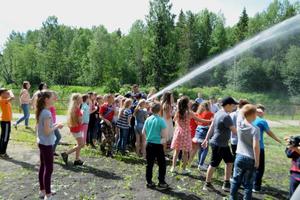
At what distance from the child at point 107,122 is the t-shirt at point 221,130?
3.94 m

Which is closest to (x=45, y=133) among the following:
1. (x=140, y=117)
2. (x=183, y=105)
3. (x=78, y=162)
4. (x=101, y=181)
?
(x=101, y=181)

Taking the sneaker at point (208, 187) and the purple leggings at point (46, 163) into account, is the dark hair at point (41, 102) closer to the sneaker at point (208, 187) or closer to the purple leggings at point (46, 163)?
the purple leggings at point (46, 163)

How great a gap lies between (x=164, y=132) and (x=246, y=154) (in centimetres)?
192

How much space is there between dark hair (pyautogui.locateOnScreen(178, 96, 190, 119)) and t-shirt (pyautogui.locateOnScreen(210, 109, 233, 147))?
1.22m

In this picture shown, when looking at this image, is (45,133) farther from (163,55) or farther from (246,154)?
(163,55)

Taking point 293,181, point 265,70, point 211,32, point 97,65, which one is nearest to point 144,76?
point 97,65

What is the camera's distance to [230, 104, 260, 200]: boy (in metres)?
6.70

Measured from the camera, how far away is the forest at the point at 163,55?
55.6 metres

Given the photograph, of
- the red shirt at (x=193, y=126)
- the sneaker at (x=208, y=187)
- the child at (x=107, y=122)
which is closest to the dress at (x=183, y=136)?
the sneaker at (x=208, y=187)

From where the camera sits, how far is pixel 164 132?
8.02m

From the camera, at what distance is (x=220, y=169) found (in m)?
10.2

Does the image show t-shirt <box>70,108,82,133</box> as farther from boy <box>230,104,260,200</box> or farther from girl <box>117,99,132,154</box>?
boy <box>230,104,260,200</box>

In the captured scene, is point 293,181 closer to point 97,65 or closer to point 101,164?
point 101,164

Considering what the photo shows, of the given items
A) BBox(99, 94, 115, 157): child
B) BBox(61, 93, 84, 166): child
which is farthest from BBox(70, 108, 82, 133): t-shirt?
BBox(99, 94, 115, 157): child
